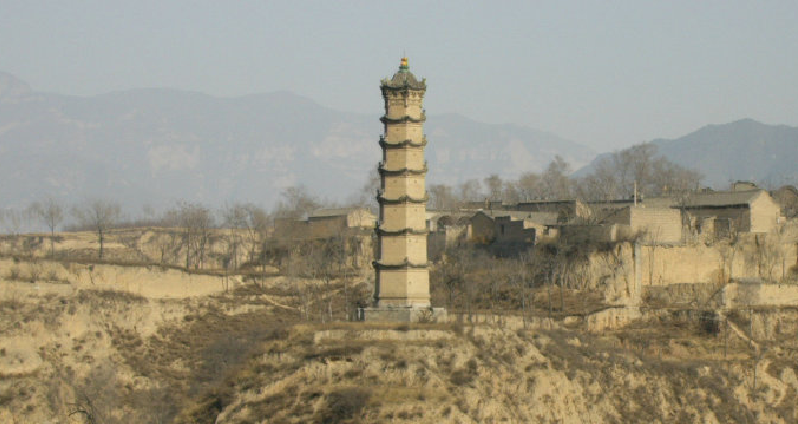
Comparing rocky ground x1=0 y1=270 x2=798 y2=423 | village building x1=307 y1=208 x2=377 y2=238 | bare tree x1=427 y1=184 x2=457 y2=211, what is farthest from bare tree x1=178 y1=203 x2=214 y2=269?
rocky ground x1=0 y1=270 x2=798 y2=423

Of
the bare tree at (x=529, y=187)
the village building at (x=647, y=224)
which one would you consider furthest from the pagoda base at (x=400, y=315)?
the bare tree at (x=529, y=187)

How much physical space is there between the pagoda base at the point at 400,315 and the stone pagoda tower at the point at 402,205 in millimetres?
411

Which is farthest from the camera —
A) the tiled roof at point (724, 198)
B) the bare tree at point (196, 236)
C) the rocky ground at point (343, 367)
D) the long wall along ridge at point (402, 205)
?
the bare tree at point (196, 236)

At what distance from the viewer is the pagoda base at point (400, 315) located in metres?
64.8

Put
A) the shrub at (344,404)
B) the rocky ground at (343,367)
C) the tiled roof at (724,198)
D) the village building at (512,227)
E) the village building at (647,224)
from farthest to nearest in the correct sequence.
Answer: the tiled roof at (724,198), the village building at (512,227), the village building at (647,224), the rocky ground at (343,367), the shrub at (344,404)

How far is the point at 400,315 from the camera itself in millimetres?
65062

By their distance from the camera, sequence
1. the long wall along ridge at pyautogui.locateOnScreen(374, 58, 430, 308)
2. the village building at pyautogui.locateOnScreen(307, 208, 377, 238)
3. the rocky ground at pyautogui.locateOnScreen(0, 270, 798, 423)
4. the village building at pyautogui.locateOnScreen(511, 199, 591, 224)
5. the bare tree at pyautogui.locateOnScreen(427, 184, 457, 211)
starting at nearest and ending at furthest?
the rocky ground at pyautogui.locateOnScreen(0, 270, 798, 423)
the long wall along ridge at pyautogui.locateOnScreen(374, 58, 430, 308)
the village building at pyautogui.locateOnScreen(511, 199, 591, 224)
the village building at pyautogui.locateOnScreen(307, 208, 377, 238)
the bare tree at pyautogui.locateOnScreen(427, 184, 457, 211)

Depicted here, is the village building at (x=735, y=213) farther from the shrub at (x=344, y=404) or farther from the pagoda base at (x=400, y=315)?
the shrub at (x=344, y=404)

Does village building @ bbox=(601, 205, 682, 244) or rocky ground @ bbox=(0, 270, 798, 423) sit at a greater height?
village building @ bbox=(601, 205, 682, 244)

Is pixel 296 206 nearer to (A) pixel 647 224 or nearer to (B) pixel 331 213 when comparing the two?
(B) pixel 331 213

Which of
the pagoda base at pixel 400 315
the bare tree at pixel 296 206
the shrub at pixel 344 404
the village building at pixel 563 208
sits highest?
the bare tree at pixel 296 206

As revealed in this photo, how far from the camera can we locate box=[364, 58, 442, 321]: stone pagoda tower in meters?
66.1

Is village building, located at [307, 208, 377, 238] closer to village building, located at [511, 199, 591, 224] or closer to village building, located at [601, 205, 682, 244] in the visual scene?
village building, located at [511, 199, 591, 224]

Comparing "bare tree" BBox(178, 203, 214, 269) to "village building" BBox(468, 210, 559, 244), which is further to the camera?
"bare tree" BBox(178, 203, 214, 269)
